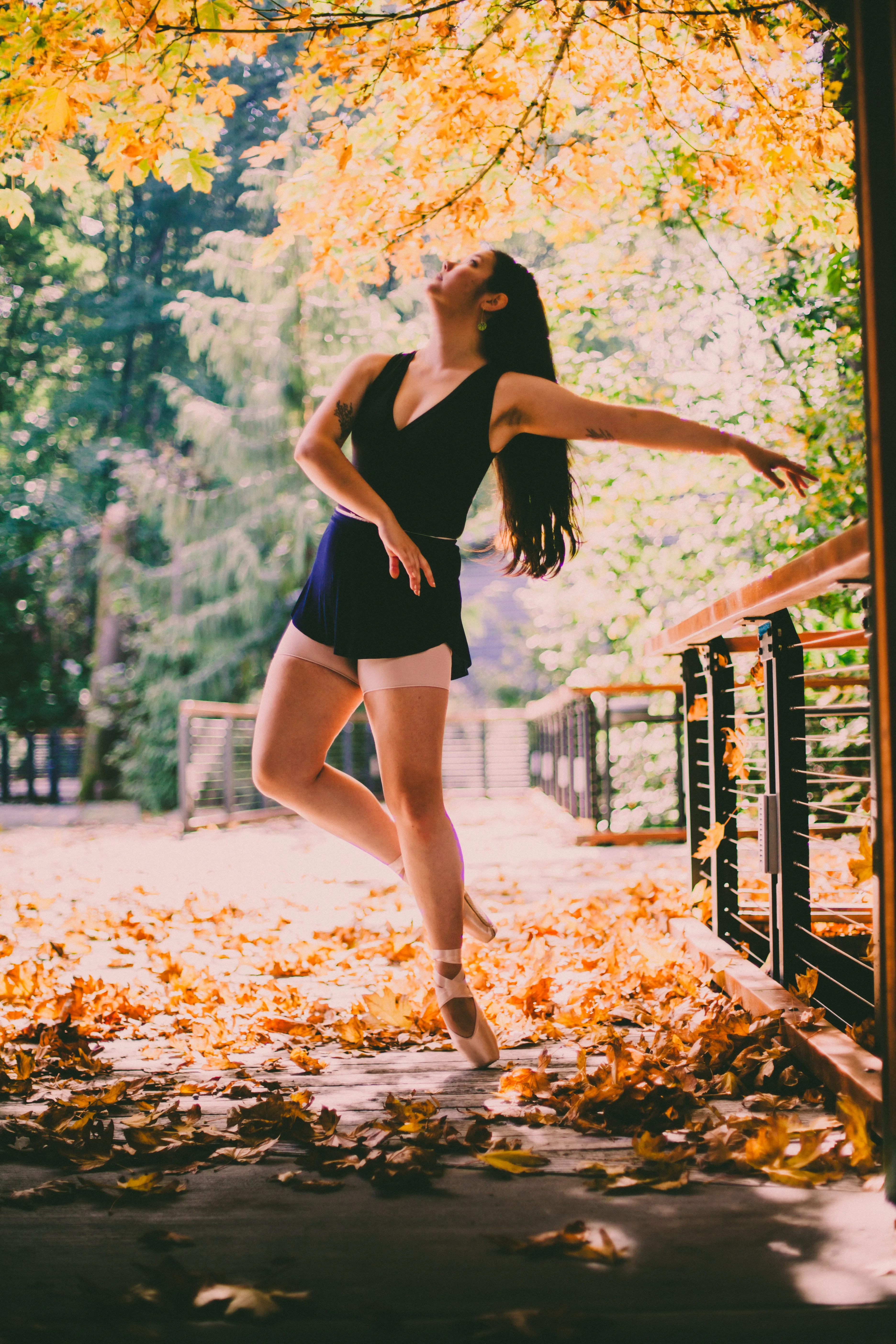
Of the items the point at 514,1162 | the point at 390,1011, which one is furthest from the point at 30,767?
the point at 514,1162

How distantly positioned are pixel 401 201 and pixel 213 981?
2947mm

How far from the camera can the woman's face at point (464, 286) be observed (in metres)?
2.20

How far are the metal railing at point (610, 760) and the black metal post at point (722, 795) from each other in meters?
3.43

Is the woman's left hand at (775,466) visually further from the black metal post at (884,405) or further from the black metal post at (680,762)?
the black metal post at (680,762)

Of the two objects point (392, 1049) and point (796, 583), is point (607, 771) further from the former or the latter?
point (796, 583)

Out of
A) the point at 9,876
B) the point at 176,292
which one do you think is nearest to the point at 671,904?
the point at 9,876

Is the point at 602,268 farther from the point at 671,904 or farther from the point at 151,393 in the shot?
the point at 151,393

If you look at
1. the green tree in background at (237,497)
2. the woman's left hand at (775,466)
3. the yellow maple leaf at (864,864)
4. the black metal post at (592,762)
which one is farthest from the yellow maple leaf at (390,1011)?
the green tree in background at (237,497)

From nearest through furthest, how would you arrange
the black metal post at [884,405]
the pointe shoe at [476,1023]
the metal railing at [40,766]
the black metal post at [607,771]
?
1. the black metal post at [884,405]
2. the pointe shoe at [476,1023]
3. the black metal post at [607,771]
4. the metal railing at [40,766]

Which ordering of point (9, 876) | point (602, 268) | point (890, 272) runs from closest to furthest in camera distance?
point (890, 272) < point (9, 876) < point (602, 268)

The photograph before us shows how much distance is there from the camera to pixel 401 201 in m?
3.76

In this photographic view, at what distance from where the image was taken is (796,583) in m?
1.85

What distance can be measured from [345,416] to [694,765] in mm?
1990

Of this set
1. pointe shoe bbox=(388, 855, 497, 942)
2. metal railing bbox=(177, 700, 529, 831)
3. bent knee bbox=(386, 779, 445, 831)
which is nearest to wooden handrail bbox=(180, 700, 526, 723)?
metal railing bbox=(177, 700, 529, 831)
